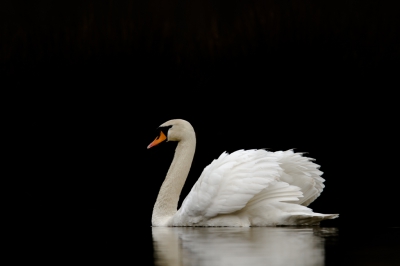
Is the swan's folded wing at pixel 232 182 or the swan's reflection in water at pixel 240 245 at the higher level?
the swan's folded wing at pixel 232 182

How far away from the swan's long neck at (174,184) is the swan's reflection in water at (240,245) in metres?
0.53

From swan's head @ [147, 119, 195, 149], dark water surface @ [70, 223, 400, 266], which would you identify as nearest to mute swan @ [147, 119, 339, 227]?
dark water surface @ [70, 223, 400, 266]

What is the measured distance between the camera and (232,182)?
7277mm

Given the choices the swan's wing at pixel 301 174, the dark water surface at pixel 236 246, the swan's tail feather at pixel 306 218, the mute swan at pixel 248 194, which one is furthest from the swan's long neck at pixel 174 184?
the swan's tail feather at pixel 306 218

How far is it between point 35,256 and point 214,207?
204 centimetres

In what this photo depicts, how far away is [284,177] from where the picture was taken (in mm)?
7770

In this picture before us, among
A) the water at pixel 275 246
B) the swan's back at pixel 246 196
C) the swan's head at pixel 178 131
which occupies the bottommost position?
the water at pixel 275 246

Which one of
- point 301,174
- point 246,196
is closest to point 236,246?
point 246,196

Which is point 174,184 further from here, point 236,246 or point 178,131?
point 236,246

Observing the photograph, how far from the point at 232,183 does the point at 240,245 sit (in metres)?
1.43

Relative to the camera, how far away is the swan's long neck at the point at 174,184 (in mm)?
8125

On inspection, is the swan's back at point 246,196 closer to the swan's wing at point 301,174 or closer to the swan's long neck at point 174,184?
the swan's wing at point 301,174

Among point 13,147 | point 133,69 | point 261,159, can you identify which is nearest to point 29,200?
point 13,147

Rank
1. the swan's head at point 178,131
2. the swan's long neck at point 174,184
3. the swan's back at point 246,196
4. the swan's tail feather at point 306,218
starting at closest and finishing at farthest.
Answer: the swan's tail feather at point 306,218
the swan's back at point 246,196
the swan's long neck at point 174,184
the swan's head at point 178,131
